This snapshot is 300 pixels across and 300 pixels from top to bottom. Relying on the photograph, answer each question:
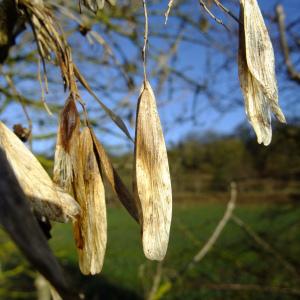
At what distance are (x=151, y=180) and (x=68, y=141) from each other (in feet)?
0.32

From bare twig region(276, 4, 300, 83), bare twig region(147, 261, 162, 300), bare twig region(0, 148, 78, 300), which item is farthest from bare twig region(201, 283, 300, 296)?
bare twig region(0, 148, 78, 300)

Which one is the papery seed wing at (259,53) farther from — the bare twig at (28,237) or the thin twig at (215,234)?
the thin twig at (215,234)

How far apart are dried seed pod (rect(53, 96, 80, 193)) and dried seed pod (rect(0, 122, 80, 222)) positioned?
26 millimetres

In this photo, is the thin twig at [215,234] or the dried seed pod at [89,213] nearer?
the dried seed pod at [89,213]

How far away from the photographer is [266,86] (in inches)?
16.5

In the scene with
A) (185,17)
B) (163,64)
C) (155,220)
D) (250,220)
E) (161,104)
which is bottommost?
(250,220)

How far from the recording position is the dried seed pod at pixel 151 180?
40 cm

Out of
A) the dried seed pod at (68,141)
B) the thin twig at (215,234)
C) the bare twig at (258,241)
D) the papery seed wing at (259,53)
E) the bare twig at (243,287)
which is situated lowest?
the bare twig at (243,287)

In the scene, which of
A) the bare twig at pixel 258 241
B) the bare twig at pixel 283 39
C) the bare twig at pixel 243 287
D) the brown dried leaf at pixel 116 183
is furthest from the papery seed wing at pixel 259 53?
the bare twig at pixel 283 39

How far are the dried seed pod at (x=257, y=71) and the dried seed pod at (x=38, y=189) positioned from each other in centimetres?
18

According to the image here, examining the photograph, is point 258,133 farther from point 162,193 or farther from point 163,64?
point 163,64

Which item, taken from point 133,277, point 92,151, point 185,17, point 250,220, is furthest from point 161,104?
point 250,220

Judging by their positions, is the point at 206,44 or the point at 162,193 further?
the point at 206,44

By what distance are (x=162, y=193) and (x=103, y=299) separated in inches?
355
